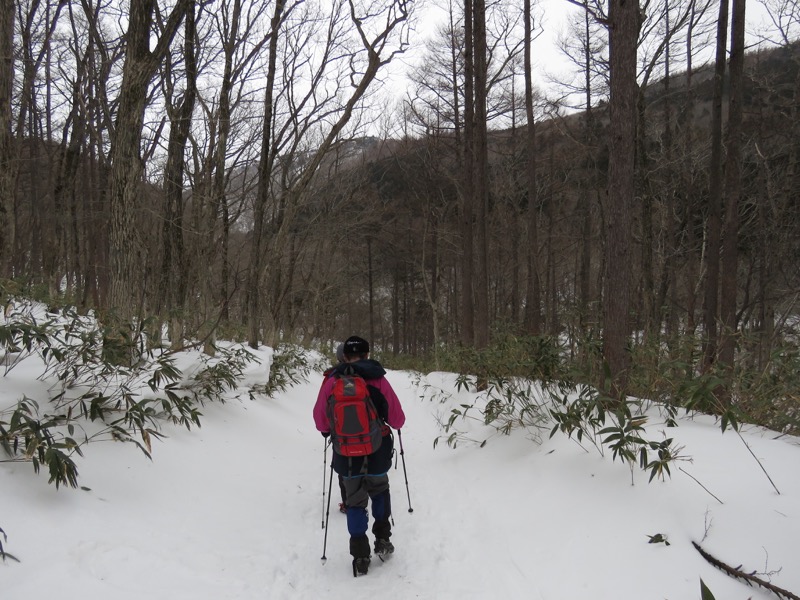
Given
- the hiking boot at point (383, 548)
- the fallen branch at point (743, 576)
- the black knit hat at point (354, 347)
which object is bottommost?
the hiking boot at point (383, 548)

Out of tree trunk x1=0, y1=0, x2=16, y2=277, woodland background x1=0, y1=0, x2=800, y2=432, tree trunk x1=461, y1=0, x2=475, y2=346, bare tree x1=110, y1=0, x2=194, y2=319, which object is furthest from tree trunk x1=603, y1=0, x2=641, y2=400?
tree trunk x1=0, y1=0, x2=16, y2=277

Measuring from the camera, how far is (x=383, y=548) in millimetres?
3443

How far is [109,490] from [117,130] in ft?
14.1

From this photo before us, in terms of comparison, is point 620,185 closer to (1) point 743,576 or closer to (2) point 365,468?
(1) point 743,576

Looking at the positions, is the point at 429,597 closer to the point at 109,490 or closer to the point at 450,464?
the point at 109,490

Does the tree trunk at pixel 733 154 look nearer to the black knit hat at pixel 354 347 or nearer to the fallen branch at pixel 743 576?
the fallen branch at pixel 743 576

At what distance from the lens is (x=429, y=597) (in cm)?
296

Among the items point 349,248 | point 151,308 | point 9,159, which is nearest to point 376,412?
point 9,159

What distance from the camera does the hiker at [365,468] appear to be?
3283 mm

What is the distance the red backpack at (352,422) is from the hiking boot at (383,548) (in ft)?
2.45

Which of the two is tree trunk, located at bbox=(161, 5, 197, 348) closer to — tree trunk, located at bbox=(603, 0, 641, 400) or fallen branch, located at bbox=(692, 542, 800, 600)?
tree trunk, located at bbox=(603, 0, 641, 400)

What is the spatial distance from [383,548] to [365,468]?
66 centimetres

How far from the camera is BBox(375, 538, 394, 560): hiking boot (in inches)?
135

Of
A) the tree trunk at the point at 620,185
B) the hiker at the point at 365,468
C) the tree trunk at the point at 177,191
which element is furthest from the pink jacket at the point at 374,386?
the tree trunk at the point at 177,191
